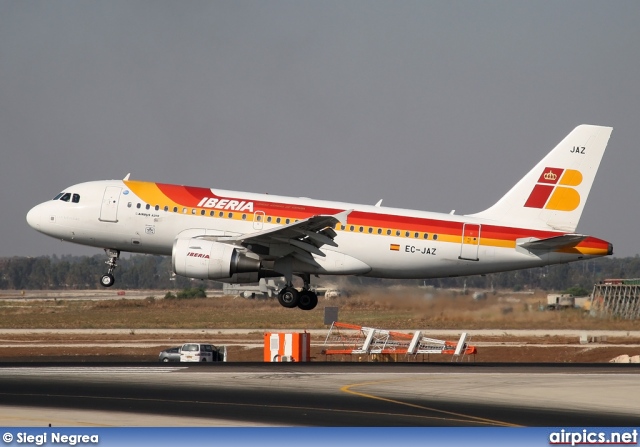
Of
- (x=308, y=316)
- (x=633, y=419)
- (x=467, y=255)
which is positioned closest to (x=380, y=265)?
(x=467, y=255)

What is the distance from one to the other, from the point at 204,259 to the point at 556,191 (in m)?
14.6

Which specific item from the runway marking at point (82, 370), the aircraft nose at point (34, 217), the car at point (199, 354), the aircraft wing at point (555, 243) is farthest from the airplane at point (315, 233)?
the car at point (199, 354)

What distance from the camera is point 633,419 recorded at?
929 inches

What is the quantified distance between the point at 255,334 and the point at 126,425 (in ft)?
148

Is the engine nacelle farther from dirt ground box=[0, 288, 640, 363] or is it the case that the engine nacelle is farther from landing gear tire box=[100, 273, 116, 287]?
dirt ground box=[0, 288, 640, 363]

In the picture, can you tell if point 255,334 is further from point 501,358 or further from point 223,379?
point 223,379

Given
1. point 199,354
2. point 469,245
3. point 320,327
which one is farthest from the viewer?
point 320,327

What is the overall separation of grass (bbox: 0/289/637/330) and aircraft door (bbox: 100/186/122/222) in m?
13.3

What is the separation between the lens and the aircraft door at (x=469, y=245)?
4053 cm

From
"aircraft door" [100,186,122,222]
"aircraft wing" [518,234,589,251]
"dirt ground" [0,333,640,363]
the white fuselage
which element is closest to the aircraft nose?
the white fuselage

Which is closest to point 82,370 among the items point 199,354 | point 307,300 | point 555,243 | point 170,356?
point 307,300

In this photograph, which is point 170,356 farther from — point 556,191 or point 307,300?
A: point 556,191

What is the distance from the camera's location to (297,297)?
41.4 meters

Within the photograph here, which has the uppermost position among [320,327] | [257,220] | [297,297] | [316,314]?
[257,220]
